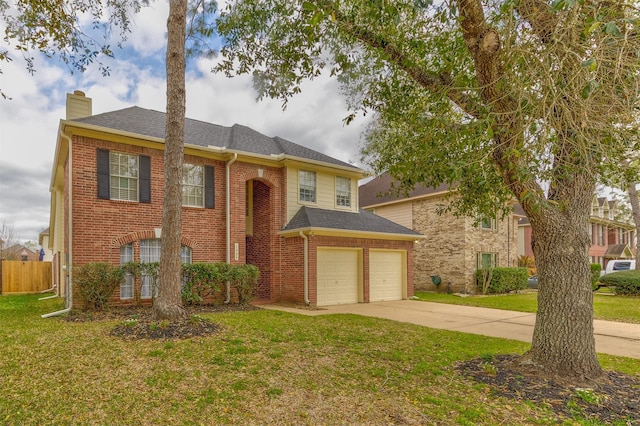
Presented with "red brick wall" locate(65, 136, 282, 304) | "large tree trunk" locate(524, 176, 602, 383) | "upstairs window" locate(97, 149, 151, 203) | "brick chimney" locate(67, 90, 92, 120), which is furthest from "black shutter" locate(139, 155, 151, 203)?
"large tree trunk" locate(524, 176, 602, 383)

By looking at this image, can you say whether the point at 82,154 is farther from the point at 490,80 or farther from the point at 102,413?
the point at 490,80

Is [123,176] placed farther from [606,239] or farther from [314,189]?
[606,239]

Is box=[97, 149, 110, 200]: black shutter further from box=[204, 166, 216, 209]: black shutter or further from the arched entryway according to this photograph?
the arched entryway

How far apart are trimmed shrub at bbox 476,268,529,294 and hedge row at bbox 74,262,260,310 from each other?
11.2 metres

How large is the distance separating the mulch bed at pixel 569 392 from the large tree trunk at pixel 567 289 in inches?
10.3

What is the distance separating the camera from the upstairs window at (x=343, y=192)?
14.8 meters

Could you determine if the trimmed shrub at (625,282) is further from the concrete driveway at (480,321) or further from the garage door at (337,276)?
the garage door at (337,276)

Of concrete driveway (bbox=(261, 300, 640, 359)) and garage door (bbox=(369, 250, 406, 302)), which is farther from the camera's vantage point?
garage door (bbox=(369, 250, 406, 302))

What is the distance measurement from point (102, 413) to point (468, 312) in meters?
10.3

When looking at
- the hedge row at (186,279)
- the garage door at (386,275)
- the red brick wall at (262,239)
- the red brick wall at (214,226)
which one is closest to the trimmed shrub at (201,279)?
the hedge row at (186,279)

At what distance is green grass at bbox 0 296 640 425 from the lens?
148 inches

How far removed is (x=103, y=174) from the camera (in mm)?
10430

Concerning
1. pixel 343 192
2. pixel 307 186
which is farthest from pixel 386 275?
pixel 307 186

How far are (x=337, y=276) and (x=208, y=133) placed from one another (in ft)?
23.4
